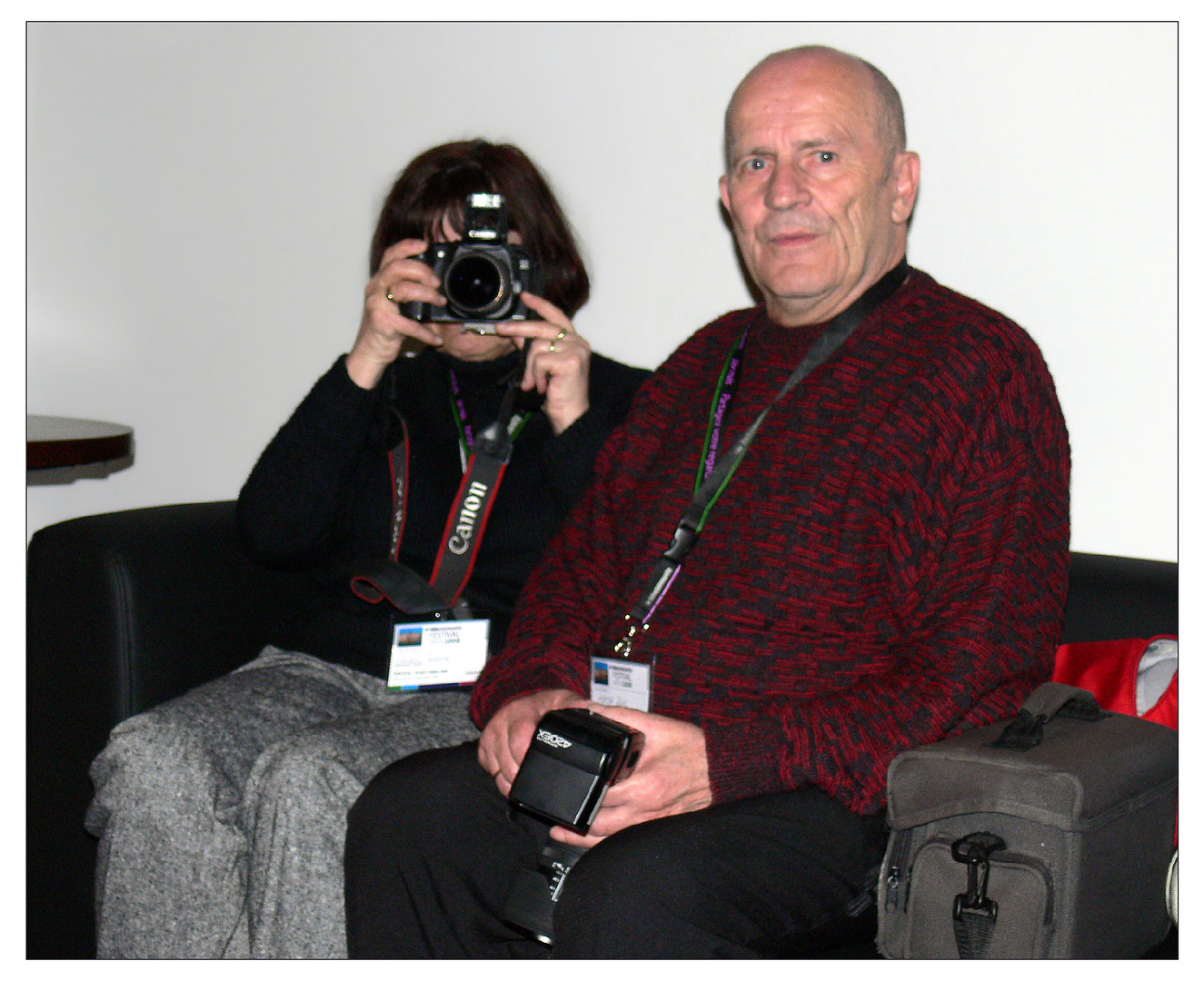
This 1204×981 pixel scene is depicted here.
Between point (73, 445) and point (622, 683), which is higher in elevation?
point (73, 445)

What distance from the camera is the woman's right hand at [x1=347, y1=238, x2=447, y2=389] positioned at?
1782mm

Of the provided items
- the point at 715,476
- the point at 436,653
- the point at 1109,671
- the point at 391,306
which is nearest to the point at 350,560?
the point at 436,653

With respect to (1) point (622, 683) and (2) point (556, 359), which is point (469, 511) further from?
(1) point (622, 683)

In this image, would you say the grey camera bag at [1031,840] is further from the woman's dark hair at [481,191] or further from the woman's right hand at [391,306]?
the woman's dark hair at [481,191]

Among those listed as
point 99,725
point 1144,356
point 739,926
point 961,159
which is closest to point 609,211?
point 961,159

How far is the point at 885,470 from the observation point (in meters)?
1.39

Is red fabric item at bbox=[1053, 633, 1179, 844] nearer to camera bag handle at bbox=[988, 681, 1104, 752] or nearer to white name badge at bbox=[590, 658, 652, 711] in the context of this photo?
camera bag handle at bbox=[988, 681, 1104, 752]

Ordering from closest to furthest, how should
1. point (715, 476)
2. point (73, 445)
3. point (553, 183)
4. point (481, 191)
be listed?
point (715, 476) → point (481, 191) → point (73, 445) → point (553, 183)

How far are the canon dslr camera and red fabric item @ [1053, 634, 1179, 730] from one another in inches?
23.0

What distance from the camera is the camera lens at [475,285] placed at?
1771 mm

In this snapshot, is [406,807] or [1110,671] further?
[1110,671]

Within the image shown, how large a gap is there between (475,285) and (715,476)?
1.72 feet

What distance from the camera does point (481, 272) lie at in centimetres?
178

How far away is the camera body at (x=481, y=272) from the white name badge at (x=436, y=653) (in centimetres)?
45
